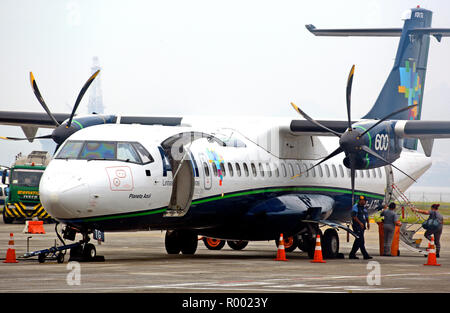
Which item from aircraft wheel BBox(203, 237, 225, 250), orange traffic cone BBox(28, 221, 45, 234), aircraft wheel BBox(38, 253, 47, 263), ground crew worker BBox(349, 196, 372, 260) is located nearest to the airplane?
ground crew worker BBox(349, 196, 372, 260)

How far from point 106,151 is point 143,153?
2.75 ft

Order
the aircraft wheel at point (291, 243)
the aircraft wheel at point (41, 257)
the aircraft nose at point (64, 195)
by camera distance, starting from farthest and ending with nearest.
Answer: the aircraft wheel at point (291, 243)
the aircraft wheel at point (41, 257)
the aircraft nose at point (64, 195)

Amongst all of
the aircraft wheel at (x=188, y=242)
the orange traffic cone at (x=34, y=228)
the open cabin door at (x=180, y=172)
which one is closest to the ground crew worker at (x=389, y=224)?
the aircraft wheel at (x=188, y=242)

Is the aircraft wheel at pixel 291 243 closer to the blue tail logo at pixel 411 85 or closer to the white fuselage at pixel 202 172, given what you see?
the white fuselage at pixel 202 172

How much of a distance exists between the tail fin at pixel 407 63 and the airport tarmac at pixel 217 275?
19.9 feet

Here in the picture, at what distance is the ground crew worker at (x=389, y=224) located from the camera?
22.2m

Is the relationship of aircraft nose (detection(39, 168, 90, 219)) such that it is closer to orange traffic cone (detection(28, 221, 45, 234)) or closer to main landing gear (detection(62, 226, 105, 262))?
main landing gear (detection(62, 226, 105, 262))

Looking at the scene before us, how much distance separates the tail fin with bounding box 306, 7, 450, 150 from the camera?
1019 inches

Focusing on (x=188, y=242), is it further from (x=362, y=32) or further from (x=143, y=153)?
(x=362, y=32)

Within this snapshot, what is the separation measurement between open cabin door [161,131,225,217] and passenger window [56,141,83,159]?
1954 millimetres

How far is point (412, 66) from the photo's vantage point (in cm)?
2725

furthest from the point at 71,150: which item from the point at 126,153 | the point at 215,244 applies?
the point at 215,244

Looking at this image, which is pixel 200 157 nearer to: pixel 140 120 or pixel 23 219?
pixel 140 120

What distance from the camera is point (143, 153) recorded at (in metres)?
17.5
